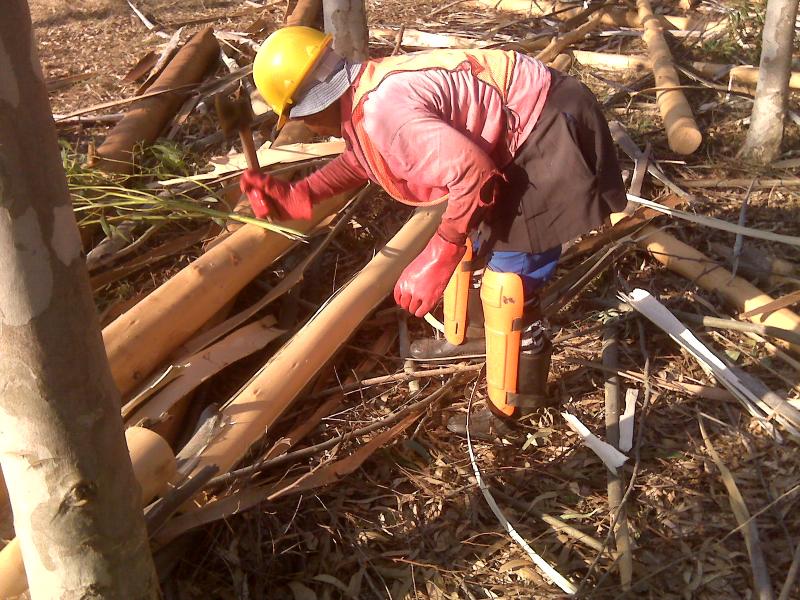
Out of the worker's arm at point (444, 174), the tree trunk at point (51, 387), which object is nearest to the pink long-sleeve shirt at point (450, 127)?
the worker's arm at point (444, 174)

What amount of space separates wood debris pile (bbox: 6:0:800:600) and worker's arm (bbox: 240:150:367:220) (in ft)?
1.43

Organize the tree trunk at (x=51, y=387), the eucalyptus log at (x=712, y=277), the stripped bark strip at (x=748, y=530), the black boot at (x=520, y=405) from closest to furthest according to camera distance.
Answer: the tree trunk at (x=51, y=387)
the stripped bark strip at (x=748, y=530)
the black boot at (x=520, y=405)
the eucalyptus log at (x=712, y=277)

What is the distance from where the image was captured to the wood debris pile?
2869mm

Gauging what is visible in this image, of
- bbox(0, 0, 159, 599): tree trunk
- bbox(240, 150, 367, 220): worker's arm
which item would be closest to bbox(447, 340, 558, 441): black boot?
bbox(240, 150, 367, 220): worker's arm

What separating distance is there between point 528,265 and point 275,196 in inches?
42.4

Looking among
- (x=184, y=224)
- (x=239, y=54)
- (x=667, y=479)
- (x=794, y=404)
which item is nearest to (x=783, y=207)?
(x=794, y=404)

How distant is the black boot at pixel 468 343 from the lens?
3.87 metres

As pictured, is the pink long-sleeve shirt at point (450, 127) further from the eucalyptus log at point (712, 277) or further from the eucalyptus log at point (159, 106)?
the eucalyptus log at point (159, 106)

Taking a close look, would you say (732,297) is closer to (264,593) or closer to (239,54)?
(264,593)

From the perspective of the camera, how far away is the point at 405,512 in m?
3.11

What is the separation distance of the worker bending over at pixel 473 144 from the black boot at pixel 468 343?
66 cm

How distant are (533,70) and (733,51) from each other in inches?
161

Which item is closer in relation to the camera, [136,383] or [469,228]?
[469,228]

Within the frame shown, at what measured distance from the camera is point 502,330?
126 inches
